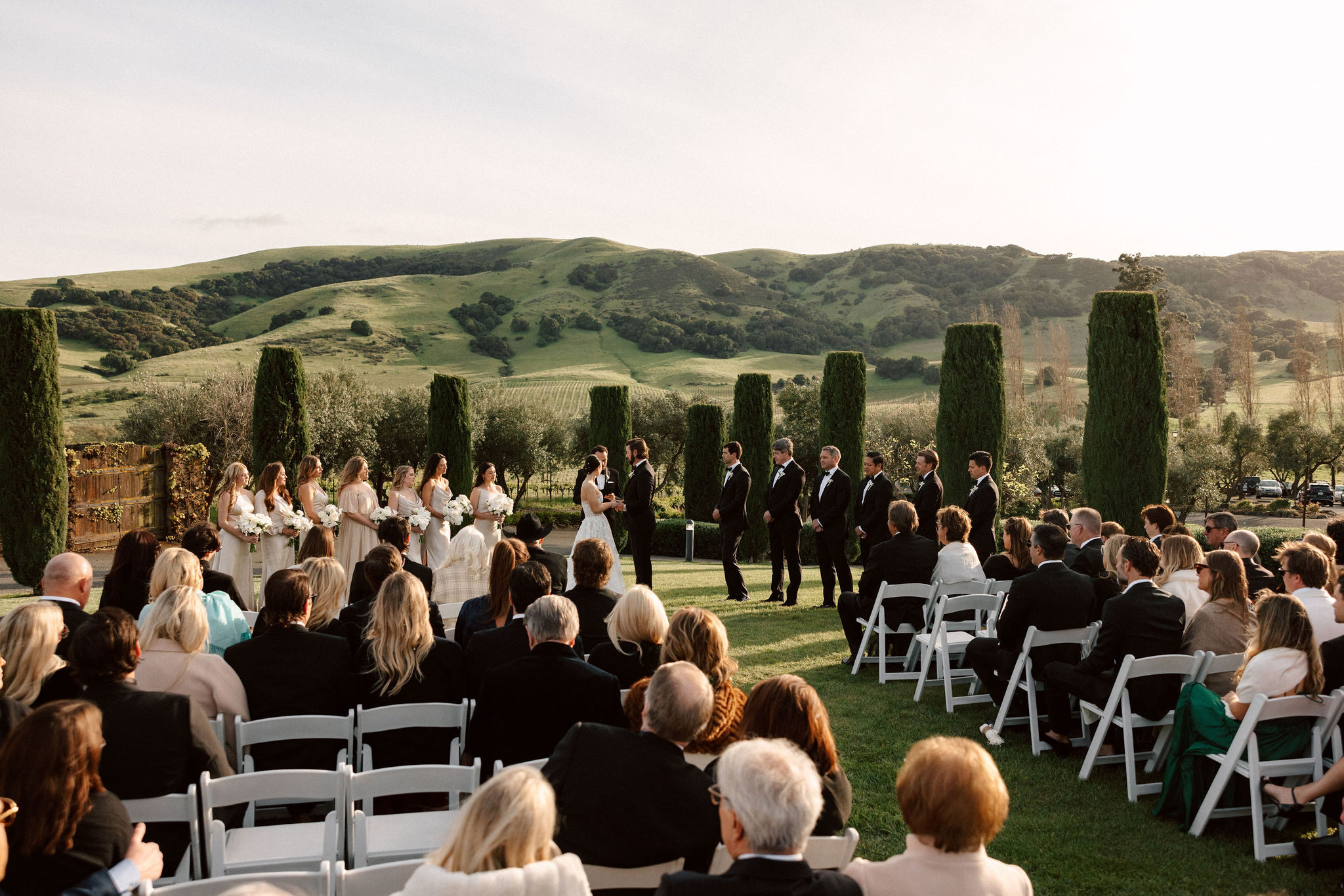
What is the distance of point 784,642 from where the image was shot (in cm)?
901

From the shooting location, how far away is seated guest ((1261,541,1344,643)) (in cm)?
521

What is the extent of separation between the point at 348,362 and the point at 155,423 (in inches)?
1984

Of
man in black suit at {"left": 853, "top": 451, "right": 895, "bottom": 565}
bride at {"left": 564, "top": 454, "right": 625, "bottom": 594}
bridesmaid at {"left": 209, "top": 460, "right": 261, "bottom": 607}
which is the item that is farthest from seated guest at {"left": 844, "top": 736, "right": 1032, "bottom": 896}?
bridesmaid at {"left": 209, "top": 460, "right": 261, "bottom": 607}

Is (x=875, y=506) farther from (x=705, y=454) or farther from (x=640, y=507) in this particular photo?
(x=705, y=454)

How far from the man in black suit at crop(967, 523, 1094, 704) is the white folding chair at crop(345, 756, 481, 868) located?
4.03m

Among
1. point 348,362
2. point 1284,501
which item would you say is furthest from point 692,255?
point 1284,501

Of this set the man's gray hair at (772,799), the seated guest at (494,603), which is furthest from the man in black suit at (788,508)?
the man's gray hair at (772,799)

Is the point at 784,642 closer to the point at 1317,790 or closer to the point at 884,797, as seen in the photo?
the point at 884,797

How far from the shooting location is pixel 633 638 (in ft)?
15.4

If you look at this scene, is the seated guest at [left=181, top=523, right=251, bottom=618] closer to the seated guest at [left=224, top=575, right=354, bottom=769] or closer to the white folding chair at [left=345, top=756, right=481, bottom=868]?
the seated guest at [left=224, top=575, right=354, bottom=769]

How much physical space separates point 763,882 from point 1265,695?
139 inches

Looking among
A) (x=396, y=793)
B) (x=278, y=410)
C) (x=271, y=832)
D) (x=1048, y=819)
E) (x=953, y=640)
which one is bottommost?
(x=1048, y=819)

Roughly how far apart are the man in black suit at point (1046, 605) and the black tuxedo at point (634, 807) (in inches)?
150

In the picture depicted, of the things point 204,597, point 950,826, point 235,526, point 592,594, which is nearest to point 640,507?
point 235,526
